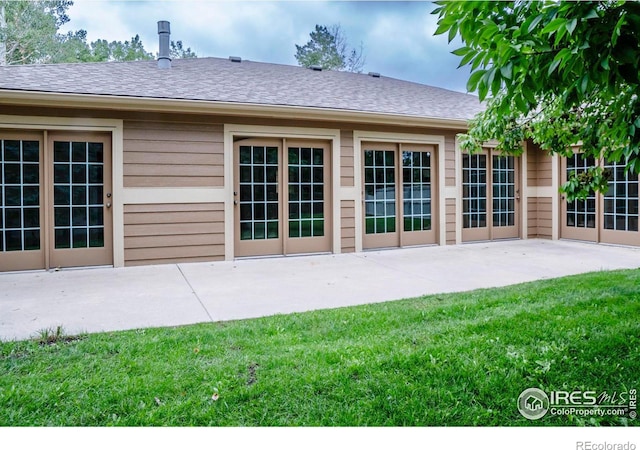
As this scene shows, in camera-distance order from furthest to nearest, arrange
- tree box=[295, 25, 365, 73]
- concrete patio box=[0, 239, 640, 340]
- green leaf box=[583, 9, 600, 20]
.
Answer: tree box=[295, 25, 365, 73]
concrete patio box=[0, 239, 640, 340]
green leaf box=[583, 9, 600, 20]

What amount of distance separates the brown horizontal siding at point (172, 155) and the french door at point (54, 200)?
1.12ft

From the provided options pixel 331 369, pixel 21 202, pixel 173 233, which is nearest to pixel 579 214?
pixel 173 233

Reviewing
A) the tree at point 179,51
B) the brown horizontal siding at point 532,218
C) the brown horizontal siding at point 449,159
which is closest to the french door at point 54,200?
the brown horizontal siding at point 449,159

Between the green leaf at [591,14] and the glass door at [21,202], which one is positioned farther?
the glass door at [21,202]

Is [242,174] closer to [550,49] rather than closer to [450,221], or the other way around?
[450,221]

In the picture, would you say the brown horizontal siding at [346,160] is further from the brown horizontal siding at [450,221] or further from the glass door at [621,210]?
the glass door at [621,210]

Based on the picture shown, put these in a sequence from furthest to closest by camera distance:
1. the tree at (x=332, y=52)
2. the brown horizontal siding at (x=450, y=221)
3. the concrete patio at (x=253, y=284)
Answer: the tree at (x=332, y=52) → the brown horizontal siding at (x=450, y=221) → the concrete patio at (x=253, y=284)

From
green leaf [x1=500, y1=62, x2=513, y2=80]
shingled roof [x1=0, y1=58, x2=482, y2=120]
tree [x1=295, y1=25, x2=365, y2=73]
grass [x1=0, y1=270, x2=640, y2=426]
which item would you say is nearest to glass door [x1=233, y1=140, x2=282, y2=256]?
shingled roof [x1=0, y1=58, x2=482, y2=120]

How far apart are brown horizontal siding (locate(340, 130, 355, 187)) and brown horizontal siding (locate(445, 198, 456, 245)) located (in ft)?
6.44

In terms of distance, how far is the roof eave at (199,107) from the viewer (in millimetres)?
5168

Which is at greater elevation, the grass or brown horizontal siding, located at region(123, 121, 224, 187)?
brown horizontal siding, located at region(123, 121, 224, 187)

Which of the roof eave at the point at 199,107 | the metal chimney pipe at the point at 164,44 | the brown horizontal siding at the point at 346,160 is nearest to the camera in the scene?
the roof eave at the point at 199,107

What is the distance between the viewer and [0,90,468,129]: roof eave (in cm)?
517

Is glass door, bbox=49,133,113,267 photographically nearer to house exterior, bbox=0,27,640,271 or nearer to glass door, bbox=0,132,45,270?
house exterior, bbox=0,27,640,271
